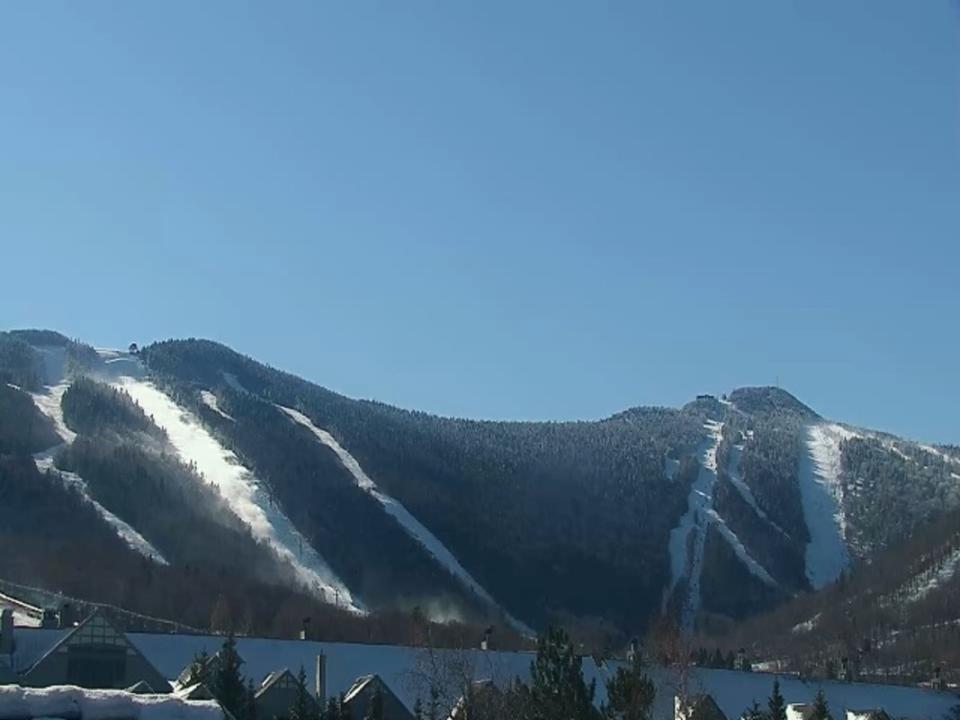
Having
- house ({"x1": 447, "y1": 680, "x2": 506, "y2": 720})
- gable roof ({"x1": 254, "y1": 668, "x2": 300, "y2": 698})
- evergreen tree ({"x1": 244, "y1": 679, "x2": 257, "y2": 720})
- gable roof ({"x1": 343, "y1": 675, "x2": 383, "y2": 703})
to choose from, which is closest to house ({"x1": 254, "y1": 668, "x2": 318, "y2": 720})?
gable roof ({"x1": 254, "y1": 668, "x2": 300, "y2": 698})

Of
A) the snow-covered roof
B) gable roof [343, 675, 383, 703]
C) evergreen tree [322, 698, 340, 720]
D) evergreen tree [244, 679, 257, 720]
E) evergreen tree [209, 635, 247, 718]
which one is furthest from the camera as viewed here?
gable roof [343, 675, 383, 703]

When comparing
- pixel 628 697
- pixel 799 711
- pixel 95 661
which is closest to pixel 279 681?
pixel 95 661

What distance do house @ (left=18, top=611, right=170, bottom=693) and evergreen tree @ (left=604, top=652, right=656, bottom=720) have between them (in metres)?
25.5

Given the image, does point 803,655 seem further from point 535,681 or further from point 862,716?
point 535,681

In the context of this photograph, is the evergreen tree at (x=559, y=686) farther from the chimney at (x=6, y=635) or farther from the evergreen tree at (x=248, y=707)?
the chimney at (x=6, y=635)

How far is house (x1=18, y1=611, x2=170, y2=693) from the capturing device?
60.1m

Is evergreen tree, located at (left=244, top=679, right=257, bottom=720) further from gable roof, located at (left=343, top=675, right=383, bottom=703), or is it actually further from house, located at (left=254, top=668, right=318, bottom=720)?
gable roof, located at (left=343, top=675, right=383, bottom=703)

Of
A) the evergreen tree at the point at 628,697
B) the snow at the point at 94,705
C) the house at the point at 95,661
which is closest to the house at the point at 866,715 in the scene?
the house at the point at 95,661

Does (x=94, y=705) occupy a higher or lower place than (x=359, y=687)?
lower

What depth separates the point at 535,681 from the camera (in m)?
38.3

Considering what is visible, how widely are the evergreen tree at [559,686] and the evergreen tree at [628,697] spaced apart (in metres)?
0.75

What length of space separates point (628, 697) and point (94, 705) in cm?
1627

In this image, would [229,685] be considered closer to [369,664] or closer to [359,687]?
[359,687]

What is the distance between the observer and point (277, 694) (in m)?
64.4
